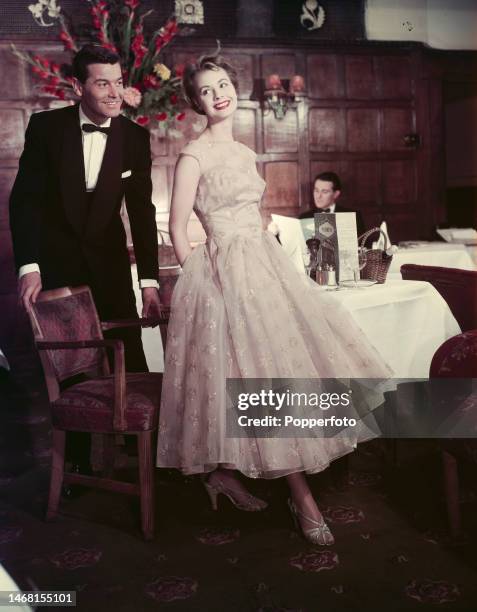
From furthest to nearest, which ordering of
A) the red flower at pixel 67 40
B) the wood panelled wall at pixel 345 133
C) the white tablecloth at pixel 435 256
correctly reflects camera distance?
the wood panelled wall at pixel 345 133
the red flower at pixel 67 40
the white tablecloth at pixel 435 256

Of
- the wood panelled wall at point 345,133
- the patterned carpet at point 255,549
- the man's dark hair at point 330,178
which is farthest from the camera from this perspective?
the wood panelled wall at point 345,133

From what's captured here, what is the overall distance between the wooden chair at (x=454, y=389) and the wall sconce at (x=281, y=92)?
4.15 m

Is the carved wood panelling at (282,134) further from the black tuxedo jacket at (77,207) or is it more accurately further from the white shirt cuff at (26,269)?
the white shirt cuff at (26,269)

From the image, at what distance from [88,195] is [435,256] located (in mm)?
2580

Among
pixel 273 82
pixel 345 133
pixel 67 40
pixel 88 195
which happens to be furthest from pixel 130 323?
pixel 345 133

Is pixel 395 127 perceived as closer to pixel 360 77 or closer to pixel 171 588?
pixel 360 77

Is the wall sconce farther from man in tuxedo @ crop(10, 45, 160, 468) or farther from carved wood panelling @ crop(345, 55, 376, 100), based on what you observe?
man in tuxedo @ crop(10, 45, 160, 468)

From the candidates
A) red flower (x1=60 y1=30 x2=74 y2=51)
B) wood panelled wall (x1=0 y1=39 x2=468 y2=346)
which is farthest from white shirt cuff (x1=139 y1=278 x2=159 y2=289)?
wood panelled wall (x1=0 y1=39 x2=468 y2=346)

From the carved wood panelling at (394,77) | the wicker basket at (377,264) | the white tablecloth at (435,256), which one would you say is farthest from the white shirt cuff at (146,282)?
the carved wood panelling at (394,77)

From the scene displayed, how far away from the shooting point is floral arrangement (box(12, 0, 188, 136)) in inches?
190

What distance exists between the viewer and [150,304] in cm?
242

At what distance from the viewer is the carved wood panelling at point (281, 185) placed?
6016 millimetres

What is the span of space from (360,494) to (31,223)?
5.14 ft

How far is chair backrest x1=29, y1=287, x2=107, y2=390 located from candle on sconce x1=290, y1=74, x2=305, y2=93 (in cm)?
397
